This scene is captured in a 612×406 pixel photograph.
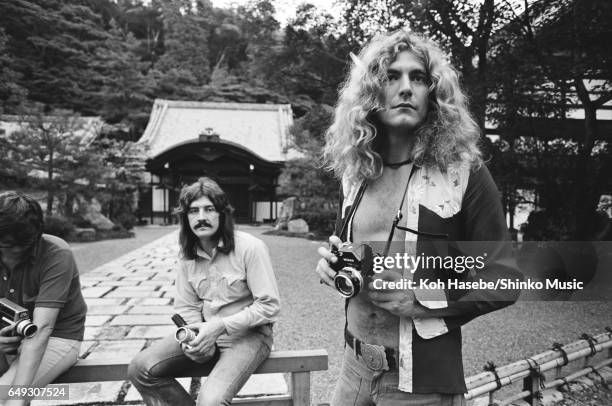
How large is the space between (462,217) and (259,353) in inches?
55.4

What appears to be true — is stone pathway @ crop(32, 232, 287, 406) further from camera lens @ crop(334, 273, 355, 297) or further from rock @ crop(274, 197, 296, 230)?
rock @ crop(274, 197, 296, 230)

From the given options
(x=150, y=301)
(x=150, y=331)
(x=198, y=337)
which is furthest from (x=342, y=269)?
(x=150, y=301)

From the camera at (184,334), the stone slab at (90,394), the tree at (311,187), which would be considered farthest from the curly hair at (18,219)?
the tree at (311,187)

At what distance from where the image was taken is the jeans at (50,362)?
1.93 meters

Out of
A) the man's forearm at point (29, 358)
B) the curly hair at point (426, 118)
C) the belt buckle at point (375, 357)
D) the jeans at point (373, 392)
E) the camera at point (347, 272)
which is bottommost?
the man's forearm at point (29, 358)

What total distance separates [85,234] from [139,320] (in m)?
8.66

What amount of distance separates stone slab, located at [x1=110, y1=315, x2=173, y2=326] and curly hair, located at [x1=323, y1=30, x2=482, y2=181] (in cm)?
362

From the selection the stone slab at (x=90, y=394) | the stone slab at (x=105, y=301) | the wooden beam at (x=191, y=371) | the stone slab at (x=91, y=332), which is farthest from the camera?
the stone slab at (x=105, y=301)

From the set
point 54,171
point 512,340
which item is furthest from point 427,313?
point 54,171

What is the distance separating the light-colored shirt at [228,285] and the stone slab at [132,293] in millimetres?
3536

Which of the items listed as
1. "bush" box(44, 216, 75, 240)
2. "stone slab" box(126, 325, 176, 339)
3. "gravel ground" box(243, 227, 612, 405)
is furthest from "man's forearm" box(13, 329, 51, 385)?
"bush" box(44, 216, 75, 240)

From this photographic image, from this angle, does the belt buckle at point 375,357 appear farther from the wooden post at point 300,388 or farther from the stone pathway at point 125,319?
the stone pathway at point 125,319

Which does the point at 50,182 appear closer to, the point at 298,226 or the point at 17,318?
the point at 298,226

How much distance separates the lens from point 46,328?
6.33 feet
